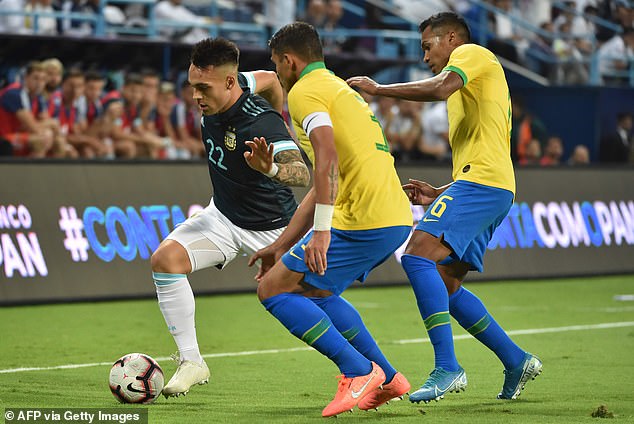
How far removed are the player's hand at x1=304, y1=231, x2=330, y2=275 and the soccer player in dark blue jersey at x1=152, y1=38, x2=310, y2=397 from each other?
0.96 m

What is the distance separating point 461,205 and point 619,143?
15.0 m

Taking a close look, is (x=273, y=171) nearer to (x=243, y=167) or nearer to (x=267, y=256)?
(x=267, y=256)

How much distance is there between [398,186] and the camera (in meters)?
6.61

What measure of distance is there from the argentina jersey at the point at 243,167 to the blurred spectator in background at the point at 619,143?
1467 cm

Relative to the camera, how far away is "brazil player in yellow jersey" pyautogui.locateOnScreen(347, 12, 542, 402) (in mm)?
6902

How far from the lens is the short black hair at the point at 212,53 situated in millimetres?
7312

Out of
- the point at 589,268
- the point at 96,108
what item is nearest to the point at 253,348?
the point at 96,108

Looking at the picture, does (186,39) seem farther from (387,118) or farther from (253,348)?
(253,348)

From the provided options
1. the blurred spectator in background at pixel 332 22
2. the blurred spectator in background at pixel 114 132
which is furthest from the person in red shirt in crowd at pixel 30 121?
the blurred spectator in background at pixel 332 22

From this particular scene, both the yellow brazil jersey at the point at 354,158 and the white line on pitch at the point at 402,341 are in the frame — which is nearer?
the yellow brazil jersey at the point at 354,158

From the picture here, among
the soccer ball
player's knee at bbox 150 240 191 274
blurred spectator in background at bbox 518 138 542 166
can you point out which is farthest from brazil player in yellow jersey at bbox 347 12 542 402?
blurred spectator in background at bbox 518 138 542 166

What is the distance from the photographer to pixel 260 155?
630cm

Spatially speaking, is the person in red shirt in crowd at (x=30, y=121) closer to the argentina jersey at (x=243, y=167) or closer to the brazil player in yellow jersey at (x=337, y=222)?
the argentina jersey at (x=243, y=167)

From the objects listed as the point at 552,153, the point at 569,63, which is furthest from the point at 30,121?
the point at 569,63
